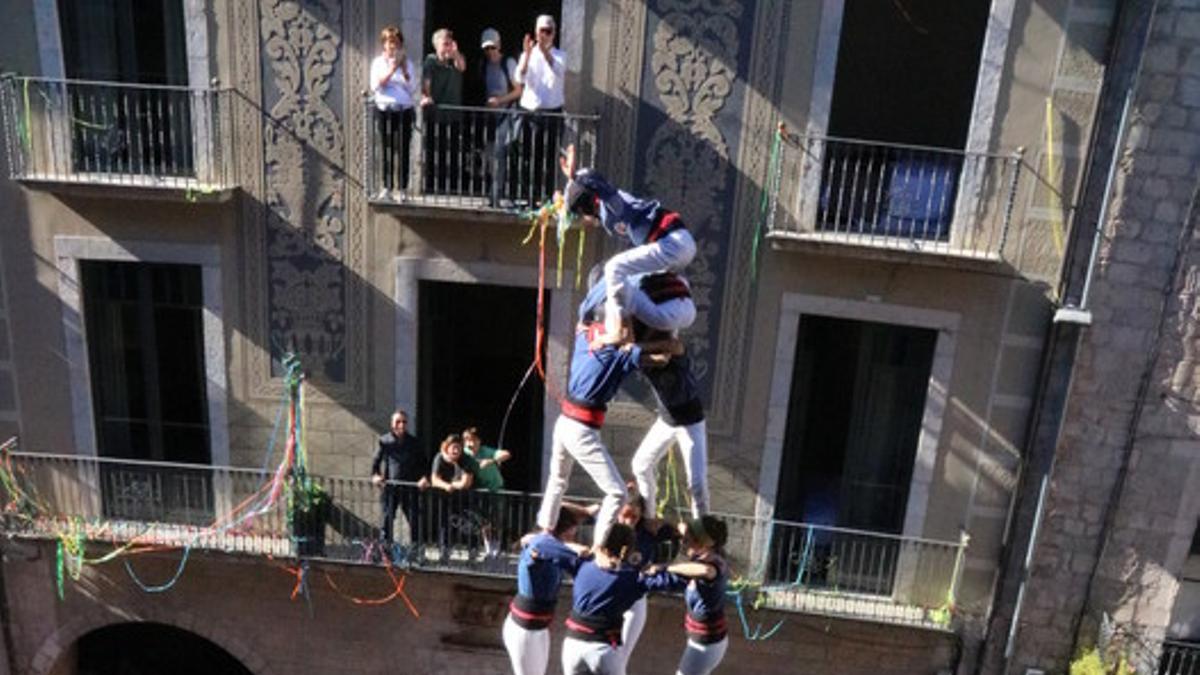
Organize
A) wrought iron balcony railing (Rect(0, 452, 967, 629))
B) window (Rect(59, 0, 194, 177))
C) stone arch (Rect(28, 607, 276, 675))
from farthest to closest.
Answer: stone arch (Rect(28, 607, 276, 675))
wrought iron balcony railing (Rect(0, 452, 967, 629))
window (Rect(59, 0, 194, 177))

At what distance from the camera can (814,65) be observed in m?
9.52

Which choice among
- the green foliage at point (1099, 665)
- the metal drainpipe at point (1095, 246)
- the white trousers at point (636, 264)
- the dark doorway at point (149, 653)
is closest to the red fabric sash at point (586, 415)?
the white trousers at point (636, 264)

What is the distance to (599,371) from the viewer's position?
5973mm

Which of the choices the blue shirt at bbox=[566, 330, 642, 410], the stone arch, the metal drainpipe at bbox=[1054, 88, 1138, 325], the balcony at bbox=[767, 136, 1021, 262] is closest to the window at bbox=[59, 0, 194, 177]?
the stone arch

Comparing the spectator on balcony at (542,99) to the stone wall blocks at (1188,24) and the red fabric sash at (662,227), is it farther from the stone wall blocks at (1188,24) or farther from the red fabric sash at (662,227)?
the stone wall blocks at (1188,24)

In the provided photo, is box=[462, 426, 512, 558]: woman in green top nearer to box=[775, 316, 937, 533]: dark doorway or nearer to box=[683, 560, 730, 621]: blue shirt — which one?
box=[775, 316, 937, 533]: dark doorway

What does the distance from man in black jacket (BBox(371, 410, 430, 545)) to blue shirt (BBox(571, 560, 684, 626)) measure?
4.45 meters

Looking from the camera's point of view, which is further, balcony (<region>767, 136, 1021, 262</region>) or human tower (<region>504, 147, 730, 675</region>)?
balcony (<region>767, 136, 1021, 262</region>)

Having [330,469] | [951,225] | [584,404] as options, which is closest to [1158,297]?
[951,225]

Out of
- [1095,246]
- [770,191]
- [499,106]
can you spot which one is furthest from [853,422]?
[499,106]

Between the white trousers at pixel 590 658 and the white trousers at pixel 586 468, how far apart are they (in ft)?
2.08

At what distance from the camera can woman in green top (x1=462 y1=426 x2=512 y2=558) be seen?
10359 millimetres

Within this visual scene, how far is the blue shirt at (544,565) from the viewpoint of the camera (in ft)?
20.9

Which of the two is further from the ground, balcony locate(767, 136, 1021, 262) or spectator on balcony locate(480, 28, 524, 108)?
spectator on balcony locate(480, 28, 524, 108)
